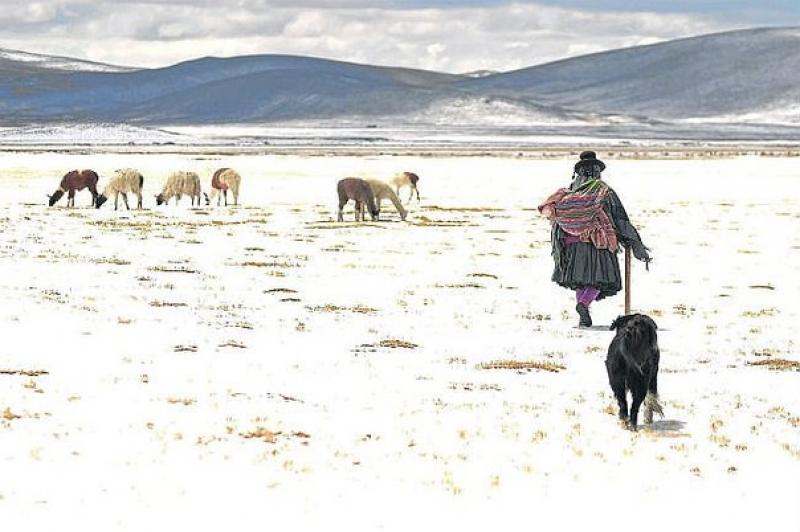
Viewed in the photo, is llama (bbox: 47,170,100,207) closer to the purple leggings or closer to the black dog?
the purple leggings

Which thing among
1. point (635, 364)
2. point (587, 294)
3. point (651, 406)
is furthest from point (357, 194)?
point (635, 364)

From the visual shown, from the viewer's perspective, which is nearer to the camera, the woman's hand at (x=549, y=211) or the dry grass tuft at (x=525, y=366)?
the dry grass tuft at (x=525, y=366)

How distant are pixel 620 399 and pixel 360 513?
3.01m

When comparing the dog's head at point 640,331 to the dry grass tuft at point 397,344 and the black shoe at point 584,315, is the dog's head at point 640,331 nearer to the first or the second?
the dry grass tuft at point 397,344

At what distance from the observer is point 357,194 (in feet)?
111

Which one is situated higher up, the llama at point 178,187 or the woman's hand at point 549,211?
the woman's hand at point 549,211

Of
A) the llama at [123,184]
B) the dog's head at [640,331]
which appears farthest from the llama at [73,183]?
the dog's head at [640,331]

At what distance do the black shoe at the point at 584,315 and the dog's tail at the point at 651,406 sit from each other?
537 cm

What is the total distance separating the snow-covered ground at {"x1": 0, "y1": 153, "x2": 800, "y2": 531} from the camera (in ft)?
27.1

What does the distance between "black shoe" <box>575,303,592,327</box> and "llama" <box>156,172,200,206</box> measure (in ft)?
Answer: 82.9

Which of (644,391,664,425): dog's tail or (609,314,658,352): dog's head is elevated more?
(609,314,658,352): dog's head

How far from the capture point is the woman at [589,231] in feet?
48.9

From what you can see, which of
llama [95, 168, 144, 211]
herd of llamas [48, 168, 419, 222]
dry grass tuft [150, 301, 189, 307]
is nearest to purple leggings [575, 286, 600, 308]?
dry grass tuft [150, 301, 189, 307]

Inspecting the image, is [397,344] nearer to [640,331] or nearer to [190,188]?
[640,331]
